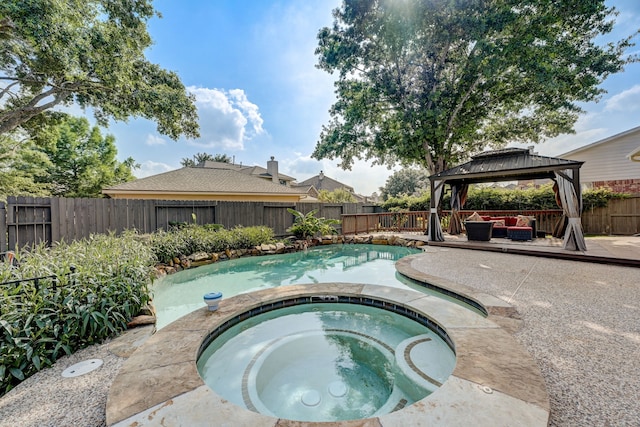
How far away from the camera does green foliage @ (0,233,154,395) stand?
7.59 ft

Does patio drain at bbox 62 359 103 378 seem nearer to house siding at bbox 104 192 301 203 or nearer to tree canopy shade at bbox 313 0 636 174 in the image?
tree canopy shade at bbox 313 0 636 174

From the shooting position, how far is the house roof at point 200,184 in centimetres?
1251

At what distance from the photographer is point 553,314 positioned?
3.33 meters

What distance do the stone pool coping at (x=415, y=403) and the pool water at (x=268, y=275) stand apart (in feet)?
5.61

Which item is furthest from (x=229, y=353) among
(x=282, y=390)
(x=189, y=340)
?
(x=282, y=390)

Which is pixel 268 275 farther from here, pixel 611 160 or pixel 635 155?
pixel 611 160

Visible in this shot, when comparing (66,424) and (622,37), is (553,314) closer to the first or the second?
(66,424)

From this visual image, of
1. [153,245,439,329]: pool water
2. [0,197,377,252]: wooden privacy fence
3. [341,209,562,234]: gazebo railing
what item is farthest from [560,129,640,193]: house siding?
[0,197,377,252]: wooden privacy fence

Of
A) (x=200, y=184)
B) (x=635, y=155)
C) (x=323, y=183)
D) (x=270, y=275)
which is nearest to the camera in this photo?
(x=270, y=275)

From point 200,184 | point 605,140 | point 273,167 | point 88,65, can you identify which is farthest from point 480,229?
point 273,167

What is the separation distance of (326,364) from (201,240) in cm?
650

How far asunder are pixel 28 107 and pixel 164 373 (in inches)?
575

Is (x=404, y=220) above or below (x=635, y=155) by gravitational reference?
below

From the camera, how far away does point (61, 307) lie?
2.71 metres
